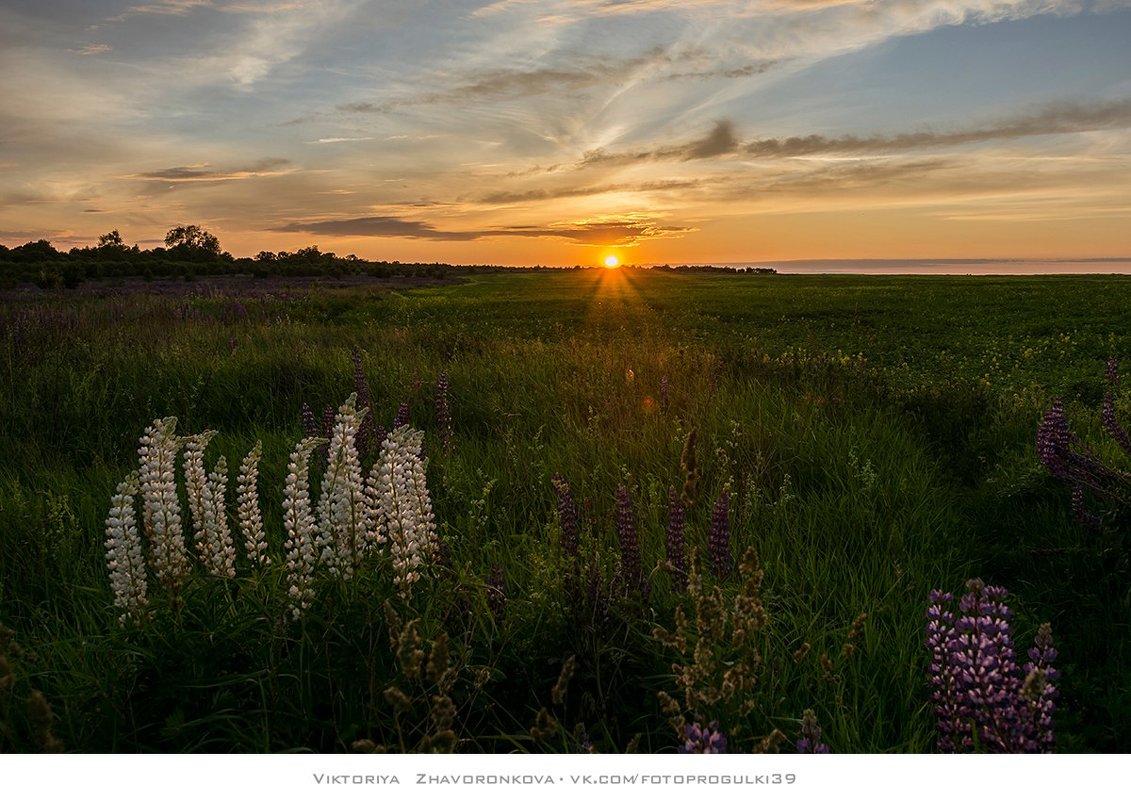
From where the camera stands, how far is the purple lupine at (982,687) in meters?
1.79

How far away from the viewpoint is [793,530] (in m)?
3.85

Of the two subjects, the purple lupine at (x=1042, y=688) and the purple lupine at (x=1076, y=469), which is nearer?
the purple lupine at (x=1042, y=688)

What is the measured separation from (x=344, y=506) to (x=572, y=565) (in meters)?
0.88

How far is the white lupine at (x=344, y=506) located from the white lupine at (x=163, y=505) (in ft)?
1.63

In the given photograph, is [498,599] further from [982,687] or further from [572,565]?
[982,687]

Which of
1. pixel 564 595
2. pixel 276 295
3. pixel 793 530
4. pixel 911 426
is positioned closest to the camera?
pixel 564 595

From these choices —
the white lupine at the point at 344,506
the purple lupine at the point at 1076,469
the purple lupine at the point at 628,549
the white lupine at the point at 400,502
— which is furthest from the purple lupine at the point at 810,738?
the purple lupine at the point at 1076,469

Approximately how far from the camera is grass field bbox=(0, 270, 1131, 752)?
2.14 metres

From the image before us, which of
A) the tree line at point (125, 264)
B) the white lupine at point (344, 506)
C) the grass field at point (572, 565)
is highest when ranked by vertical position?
the tree line at point (125, 264)

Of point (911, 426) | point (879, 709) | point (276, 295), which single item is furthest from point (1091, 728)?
point (276, 295)

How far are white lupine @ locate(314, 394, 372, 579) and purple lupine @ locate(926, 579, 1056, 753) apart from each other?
1.80 metres

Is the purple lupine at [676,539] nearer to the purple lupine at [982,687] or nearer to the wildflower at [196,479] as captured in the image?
the purple lupine at [982,687]
